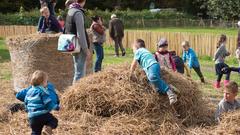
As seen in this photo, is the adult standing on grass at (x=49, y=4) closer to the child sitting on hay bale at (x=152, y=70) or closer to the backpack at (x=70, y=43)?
the backpack at (x=70, y=43)

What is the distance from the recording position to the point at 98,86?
24.6 feet

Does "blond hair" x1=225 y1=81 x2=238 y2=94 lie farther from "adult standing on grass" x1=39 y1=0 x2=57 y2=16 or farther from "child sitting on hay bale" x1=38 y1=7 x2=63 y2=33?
"adult standing on grass" x1=39 y1=0 x2=57 y2=16

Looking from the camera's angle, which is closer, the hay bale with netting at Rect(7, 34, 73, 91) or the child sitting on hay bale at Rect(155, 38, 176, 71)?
the child sitting on hay bale at Rect(155, 38, 176, 71)

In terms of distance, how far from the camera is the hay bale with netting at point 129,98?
718 centimetres

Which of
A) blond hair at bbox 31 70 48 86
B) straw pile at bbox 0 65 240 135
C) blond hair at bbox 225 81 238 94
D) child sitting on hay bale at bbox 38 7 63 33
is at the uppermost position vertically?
child sitting on hay bale at bbox 38 7 63 33

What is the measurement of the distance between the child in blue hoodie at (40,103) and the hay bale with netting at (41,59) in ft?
12.3

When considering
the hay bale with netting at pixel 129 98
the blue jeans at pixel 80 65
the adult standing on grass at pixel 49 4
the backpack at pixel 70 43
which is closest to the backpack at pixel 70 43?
the backpack at pixel 70 43

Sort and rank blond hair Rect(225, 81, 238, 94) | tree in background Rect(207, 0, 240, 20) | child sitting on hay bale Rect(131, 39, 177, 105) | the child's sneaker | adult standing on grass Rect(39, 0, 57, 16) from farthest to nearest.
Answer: tree in background Rect(207, 0, 240, 20)
adult standing on grass Rect(39, 0, 57, 16)
child sitting on hay bale Rect(131, 39, 177, 105)
the child's sneaker
blond hair Rect(225, 81, 238, 94)

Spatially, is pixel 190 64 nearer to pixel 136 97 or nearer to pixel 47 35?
pixel 47 35

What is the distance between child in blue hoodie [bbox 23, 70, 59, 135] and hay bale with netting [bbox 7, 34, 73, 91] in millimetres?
3755

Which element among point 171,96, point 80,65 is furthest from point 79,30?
point 171,96

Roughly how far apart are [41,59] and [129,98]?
340 centimetres

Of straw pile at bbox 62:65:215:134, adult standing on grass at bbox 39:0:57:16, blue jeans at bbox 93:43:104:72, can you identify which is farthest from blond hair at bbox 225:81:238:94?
blue jeans at bbox 93:43:104:72

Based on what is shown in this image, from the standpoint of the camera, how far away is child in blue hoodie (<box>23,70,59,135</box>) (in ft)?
20.3
